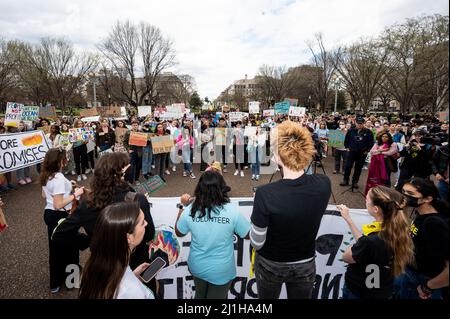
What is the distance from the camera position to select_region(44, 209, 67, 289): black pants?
122 inches

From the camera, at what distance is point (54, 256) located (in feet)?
10.3

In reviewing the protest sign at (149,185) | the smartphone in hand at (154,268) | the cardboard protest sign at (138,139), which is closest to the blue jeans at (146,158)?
the cardboard protest sign at (138,139)

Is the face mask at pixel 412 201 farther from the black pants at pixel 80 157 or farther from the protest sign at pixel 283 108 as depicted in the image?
the protest sign at pixel 283 108

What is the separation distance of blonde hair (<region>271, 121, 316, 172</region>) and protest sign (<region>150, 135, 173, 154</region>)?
700cm

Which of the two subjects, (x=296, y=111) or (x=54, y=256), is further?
(x=296, y=111)

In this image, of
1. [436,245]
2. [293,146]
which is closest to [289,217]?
[293,146]

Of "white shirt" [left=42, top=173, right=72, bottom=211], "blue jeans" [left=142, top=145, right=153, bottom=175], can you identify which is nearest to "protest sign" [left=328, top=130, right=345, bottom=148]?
"blue jeans" [left=142, top=145, right=153, bottom=175]

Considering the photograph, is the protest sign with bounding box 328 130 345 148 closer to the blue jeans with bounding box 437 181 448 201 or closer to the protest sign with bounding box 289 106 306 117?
the protest sign with bounding box 289 106 306 117

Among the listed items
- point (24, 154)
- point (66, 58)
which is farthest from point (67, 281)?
point (66, 58)

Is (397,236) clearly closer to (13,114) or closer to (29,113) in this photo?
(13,114)

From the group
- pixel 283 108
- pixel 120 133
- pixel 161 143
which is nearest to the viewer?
pixel 161 143

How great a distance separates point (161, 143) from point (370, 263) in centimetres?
747
